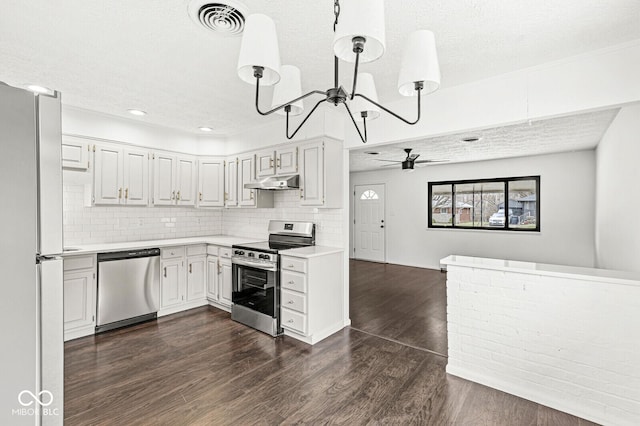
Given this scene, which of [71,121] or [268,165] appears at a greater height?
[71,121]

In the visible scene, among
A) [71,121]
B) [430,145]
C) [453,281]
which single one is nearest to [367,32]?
[453,281]

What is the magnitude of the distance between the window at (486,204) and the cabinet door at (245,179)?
4515 mm

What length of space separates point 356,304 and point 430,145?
9.21ft

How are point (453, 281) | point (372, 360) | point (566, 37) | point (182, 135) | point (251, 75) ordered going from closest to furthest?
point (251, 75), point (566, 37), point (453, 281), point (372, 360), point (182, 135)

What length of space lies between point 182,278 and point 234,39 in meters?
3.25

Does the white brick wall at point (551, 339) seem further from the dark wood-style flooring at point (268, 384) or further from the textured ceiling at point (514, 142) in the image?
the textured ceiling at point (514, 142)

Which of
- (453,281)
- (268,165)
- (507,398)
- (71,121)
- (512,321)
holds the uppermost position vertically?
(71,121)

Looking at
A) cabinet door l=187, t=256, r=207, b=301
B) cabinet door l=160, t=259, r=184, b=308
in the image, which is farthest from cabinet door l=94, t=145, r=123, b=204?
cabinet door l=187, t=256, r=207, b=301

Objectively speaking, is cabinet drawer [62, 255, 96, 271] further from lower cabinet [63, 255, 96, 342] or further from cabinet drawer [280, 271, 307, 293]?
cabinet drawer [280, 271, 307, 293]

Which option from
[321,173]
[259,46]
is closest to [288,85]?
[259,46]

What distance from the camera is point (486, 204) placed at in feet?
21.6

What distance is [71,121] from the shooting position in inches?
140

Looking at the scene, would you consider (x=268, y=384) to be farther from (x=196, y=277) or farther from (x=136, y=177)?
(x=136, y=177)

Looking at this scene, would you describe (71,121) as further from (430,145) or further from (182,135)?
(430,145)
